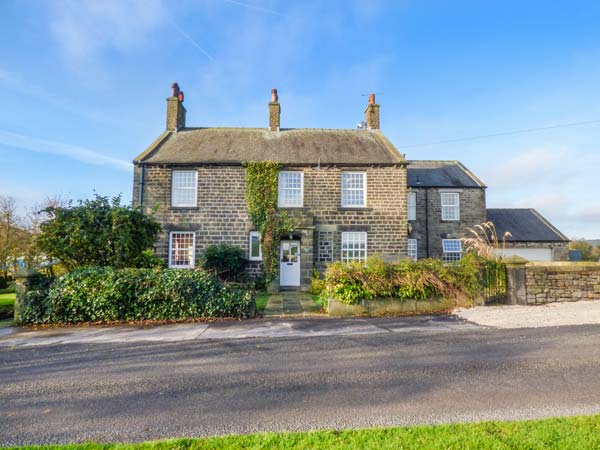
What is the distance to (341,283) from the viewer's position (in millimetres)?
9992

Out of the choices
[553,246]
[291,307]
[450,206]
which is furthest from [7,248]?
[553,246]

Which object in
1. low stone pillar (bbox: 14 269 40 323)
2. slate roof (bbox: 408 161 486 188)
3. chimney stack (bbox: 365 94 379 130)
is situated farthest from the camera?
slate roof (bbox: 408 161 486 188)

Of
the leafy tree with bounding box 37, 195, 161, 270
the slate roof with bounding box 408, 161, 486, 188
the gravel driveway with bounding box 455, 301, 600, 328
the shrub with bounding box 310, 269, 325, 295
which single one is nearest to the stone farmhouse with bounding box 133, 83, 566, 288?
the shrub with bounding box 310, 269, 325, 295

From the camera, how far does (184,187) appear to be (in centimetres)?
1716

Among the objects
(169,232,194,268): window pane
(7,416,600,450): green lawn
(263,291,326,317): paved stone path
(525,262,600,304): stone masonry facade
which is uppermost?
(169,232,194,268): window pane

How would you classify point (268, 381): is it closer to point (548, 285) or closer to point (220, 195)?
point (548, 285)

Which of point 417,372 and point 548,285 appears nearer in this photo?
point 417,372

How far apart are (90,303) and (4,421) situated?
239 inches

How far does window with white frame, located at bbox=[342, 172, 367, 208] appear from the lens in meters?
17.3

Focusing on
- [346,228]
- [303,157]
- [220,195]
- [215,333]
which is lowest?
[215,333]

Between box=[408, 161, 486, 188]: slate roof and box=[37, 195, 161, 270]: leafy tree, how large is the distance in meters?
18.3

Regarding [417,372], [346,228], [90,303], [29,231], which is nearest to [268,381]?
[417,372]

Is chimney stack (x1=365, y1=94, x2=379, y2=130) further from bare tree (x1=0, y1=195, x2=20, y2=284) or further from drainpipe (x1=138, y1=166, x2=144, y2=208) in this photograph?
bare tree (x1=0, y1=195, x2=20, y2=284)

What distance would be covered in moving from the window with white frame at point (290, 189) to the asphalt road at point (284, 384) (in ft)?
34.9
